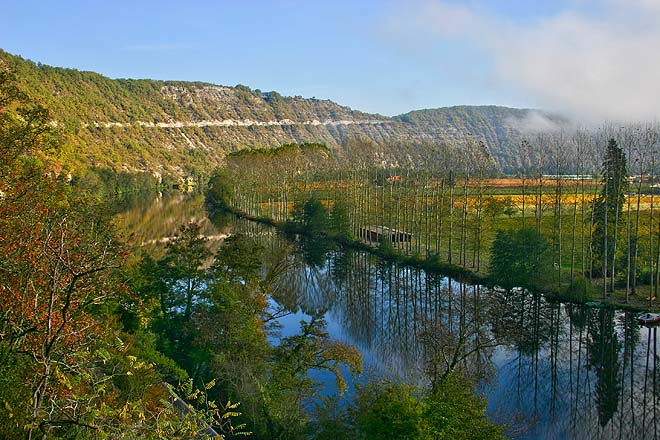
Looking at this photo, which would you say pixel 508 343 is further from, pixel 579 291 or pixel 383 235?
pixel 383 235

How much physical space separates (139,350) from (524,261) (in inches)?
1141

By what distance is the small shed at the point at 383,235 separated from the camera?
2266 inches

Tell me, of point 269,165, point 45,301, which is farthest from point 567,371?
point 269,165

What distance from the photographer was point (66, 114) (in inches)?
5787

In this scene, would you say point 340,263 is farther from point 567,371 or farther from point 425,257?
point 567,371

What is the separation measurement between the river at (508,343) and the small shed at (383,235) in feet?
27.2

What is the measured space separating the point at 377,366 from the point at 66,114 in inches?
5677

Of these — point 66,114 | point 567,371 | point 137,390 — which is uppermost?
point 66,114

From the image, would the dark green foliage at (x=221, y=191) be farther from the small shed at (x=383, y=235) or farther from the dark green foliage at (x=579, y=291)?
the dark green foliage at (x=579, y=291)

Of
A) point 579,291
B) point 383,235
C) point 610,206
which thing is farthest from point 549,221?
point 579,291

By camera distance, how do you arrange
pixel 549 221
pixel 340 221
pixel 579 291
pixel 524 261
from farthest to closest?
pixel 549 221 < pixel 340 221 < pixel 524 261 < pixel 579 291

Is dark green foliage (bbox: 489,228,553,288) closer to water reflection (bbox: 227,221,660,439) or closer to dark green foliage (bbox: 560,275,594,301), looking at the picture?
water reflection (bbox: 227,221,660,439)

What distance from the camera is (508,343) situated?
27.1 meters

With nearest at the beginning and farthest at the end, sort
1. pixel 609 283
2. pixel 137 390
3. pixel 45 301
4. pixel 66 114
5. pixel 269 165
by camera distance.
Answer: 1. pixel 45 301
2. pixel 137 390
3. pixel 609 283
4. pixel 269 165
5. pixel 66 114
